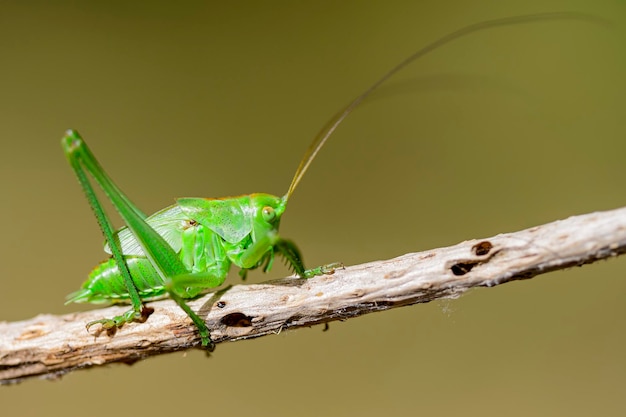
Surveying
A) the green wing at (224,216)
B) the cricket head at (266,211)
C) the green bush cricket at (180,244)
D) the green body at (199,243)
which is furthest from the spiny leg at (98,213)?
the cricket head at (266,211)

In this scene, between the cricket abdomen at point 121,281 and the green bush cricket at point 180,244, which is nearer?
the green bush cricket at point 180,244

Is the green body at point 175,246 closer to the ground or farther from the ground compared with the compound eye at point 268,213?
closer to the ground

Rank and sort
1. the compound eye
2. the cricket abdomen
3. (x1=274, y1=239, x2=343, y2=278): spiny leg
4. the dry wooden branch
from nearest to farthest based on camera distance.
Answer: the dry wooden branch, (x1=274, y1=239, x2=343, y2=278): spiny leg, the cricket abdomen, the compound eye

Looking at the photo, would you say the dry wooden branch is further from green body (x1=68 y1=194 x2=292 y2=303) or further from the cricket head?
the cricket head

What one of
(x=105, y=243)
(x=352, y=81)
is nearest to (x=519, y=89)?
(x=352, y=81)

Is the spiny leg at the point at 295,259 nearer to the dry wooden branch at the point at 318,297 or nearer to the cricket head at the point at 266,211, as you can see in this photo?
the dry wooden branch at the point at 318,297

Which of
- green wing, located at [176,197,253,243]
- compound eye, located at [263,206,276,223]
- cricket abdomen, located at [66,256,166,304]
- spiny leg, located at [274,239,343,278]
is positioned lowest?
cricket abdomen, located at [66,256,166,304]

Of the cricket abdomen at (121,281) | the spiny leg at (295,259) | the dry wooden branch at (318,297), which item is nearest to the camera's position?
the dry wooden branch at (318,297)

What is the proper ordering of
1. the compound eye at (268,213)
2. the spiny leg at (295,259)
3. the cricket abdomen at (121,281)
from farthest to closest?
the compound eye at (268,213) → the cricket abdomen at (121,281) → the spiny leg at (295,259)

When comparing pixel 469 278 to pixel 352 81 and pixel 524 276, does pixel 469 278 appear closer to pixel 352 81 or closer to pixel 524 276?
pixel 524 276

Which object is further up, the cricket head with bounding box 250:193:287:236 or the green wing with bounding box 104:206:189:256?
the cricket head with bounding box 250:193:287:236

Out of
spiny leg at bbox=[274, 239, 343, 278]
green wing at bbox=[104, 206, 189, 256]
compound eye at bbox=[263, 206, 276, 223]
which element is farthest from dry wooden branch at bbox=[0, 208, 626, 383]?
compound eye at bbox=[263, 206, 276, 223]
